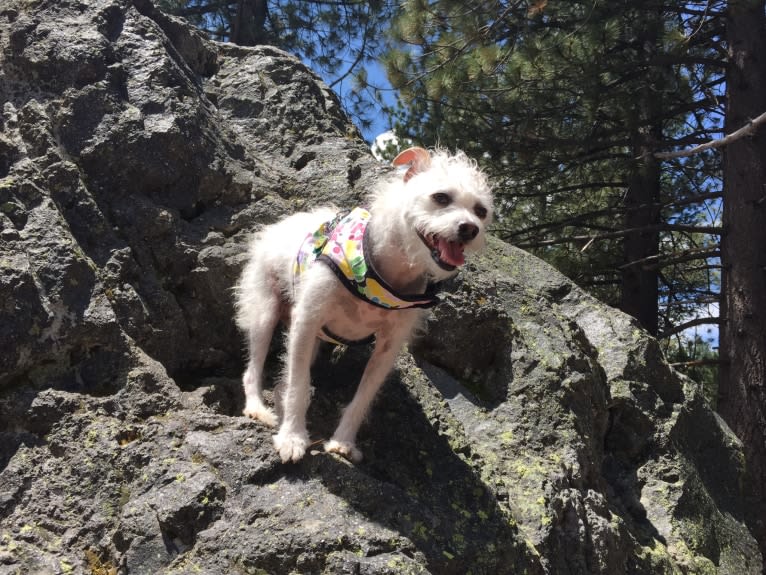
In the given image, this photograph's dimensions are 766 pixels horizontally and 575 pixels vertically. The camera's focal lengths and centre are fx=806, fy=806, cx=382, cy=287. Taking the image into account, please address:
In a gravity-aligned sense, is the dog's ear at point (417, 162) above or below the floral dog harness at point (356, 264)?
above

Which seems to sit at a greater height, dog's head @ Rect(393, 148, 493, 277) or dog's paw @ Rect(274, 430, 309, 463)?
dog's head @ Rect(393, 148, 493, 277)

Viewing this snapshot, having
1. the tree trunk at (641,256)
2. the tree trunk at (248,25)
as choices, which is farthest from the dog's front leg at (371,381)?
the tree trunk at (248,25)

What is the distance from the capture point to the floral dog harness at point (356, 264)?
3992 mm

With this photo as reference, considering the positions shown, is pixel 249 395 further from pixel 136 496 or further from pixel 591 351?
pixel 591 351

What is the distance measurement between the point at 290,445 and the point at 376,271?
94 centimetres

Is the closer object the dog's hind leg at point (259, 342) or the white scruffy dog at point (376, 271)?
the white scruffy dog at point (376, 271)

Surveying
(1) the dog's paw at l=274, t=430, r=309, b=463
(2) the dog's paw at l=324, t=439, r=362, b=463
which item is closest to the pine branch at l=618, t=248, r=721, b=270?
(2) the dog's paw at l=324, t=439, r=362, b=463

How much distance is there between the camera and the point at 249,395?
Answer: 4.41 meters

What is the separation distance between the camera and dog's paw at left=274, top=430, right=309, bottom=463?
3.69 metres

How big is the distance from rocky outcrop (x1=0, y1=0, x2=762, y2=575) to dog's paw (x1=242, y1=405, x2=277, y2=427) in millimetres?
162

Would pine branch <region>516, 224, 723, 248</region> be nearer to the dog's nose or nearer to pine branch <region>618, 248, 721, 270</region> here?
pine branch <region>618, 248, 721, 270</region>

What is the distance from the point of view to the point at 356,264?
4023mm

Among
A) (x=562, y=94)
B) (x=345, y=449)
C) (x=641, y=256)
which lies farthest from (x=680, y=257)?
(x=345, y=449)

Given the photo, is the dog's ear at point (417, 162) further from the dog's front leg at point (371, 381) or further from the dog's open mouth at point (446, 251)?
the dog's front leg at point (371, 381)
